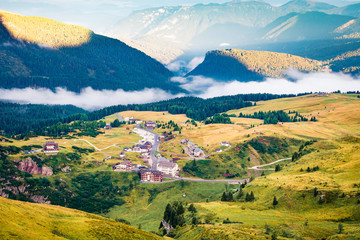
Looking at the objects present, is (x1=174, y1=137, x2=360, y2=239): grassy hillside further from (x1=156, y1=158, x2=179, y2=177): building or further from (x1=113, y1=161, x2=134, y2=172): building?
(x1=113, y1=161, x2=134, y2=172): building

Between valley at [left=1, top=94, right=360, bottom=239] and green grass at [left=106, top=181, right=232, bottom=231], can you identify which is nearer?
valley at [left=1, top=94, right=360, bottom=239]

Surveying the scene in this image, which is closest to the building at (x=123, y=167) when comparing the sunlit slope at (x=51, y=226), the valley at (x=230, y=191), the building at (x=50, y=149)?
the valley at (x=230, y=191)

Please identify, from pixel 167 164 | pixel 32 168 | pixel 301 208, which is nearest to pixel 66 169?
pixel 32 168

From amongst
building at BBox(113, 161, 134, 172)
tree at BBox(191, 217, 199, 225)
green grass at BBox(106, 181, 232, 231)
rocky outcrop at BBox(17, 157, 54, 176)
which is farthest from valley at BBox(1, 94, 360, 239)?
building at BBox(113, 161, 134, 172)

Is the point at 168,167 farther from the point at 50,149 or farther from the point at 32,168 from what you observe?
the point at 32,168

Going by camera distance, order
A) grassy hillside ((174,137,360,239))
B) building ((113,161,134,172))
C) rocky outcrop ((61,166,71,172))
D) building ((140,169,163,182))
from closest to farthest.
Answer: grassy hillside ((174,137,360,239))
rocky outcrop ((61,166,71,172))
building ((140,169,163,182))
building ((113,161,134,172))

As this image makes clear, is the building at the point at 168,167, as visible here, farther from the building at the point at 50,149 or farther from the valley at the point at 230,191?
the building at the point at 50,149

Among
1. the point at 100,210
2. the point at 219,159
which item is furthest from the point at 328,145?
the point at 100,210
